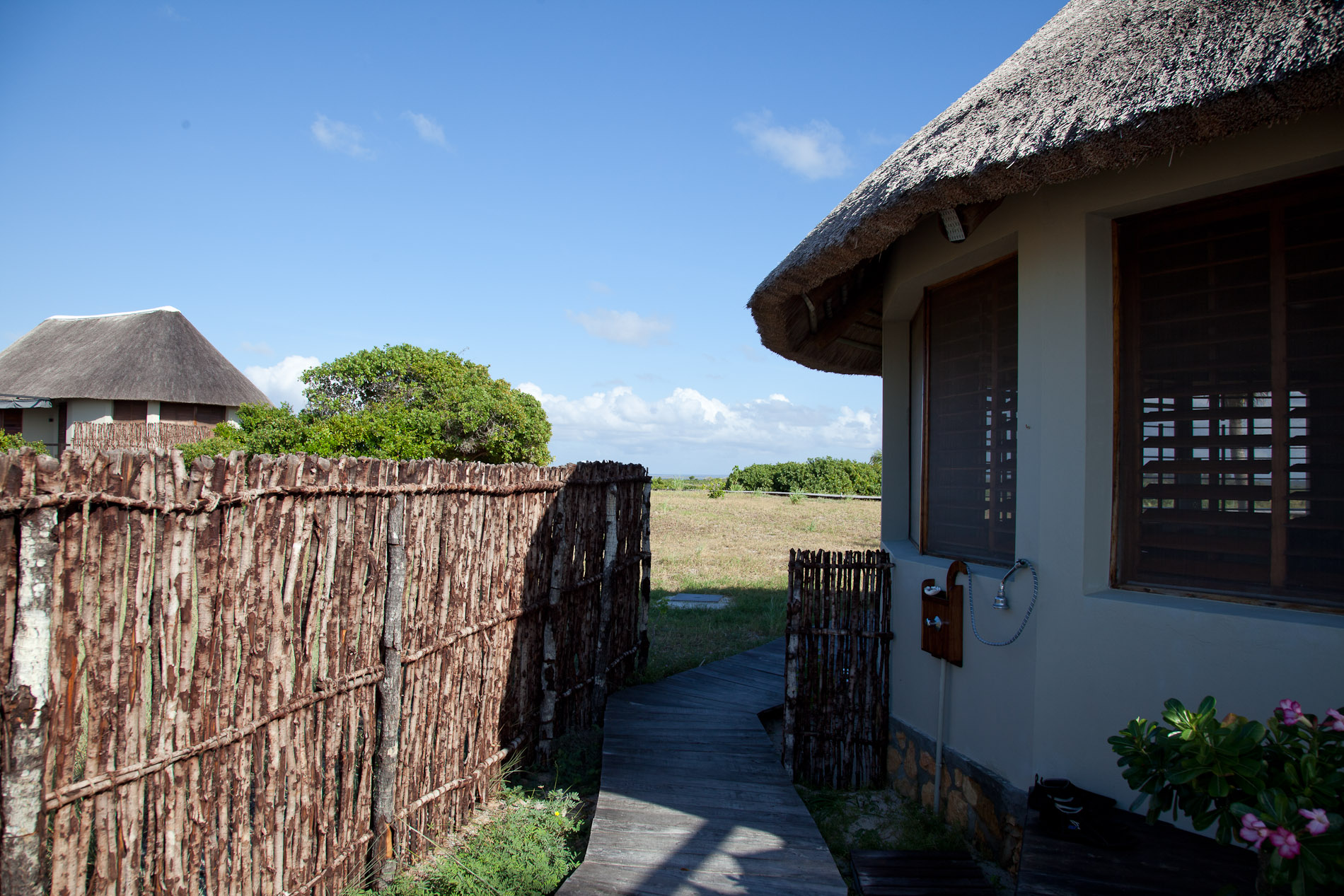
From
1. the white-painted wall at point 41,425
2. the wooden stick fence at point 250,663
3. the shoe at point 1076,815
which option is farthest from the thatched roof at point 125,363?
the shoe at point 1076,815

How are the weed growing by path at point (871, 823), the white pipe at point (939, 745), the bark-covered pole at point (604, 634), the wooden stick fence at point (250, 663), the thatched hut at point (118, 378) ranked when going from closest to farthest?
the wooden stick fence at point (250, 663) < the weed growing by path at point (871, 823) < the white pipe at point (939, 745) < the bark-covered pole at point (604, 634) < the thatched hut at point (118, 378)

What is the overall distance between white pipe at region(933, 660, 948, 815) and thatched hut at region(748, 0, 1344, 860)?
0.15 feet

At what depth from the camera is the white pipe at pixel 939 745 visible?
173 inches

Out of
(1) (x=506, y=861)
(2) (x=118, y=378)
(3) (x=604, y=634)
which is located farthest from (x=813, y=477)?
(1) (x=506, y=861)

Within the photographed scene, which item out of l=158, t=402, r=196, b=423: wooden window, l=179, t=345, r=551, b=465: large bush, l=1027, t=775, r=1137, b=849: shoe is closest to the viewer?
l=1027, t=775, r=1137, b=849: shoe

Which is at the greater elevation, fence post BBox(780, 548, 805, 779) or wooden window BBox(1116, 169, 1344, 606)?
wooden window BBox(1116, 169, 1344, 606)

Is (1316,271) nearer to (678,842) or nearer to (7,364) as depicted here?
(678,842)

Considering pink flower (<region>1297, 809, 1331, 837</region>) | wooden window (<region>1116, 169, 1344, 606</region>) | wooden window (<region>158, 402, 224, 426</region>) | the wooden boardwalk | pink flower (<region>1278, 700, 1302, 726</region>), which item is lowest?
the wooden boardwalk

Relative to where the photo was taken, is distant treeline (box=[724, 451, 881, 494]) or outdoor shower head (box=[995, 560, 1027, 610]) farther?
distant treeline (box=[724, 451, 881, 494])

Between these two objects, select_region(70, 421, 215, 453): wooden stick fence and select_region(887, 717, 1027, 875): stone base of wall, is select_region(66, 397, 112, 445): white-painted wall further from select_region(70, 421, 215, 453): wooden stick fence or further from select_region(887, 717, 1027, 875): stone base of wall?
select_region(887, 717, 1027, 875): stone base of wall

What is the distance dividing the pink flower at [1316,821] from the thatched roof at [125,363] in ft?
91.1

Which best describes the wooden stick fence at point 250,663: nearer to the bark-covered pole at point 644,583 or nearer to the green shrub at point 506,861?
the green shrub at point 506,861

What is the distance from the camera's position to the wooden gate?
16.5 ft

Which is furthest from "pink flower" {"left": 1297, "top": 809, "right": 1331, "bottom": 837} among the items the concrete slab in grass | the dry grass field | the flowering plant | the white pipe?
the concrete slab in grass
